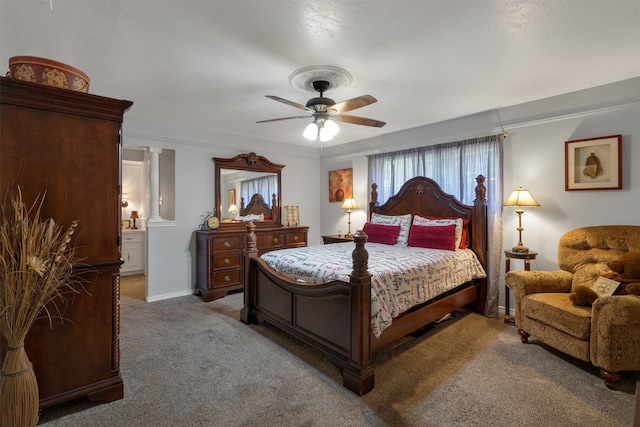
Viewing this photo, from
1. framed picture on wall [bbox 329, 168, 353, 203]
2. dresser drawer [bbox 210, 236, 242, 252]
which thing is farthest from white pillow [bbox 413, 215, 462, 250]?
dresser drawer [bbox 210, 236, 242, 252]

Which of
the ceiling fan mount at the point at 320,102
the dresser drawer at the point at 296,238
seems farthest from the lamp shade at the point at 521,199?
the dresser drawer at the point at 296,238

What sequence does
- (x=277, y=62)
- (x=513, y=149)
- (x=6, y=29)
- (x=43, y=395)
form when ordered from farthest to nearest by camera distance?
(x=513, y=149) → (x=277, y=62) → (x=6, y=29) → (x=43, y=395)

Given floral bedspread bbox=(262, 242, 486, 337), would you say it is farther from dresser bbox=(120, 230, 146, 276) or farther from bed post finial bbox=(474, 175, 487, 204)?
dresser bbox=(120, 230, 146, 276)

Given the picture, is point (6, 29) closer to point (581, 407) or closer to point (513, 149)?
point (581, 407)

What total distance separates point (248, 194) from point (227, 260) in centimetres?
124

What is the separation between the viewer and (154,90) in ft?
10.0

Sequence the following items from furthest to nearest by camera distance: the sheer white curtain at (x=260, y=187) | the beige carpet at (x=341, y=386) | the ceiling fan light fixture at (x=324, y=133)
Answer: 1. the sheer white curtain at (x=260, y=187)
2. the ceiling fan light fixture at (x=324, y=133)
3. the beige carpet at (x=341, y=386)

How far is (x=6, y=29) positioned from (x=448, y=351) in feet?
13.5

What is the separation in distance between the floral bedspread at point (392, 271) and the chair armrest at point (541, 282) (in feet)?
1.90

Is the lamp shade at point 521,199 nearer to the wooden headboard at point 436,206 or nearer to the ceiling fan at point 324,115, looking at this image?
the wooden headboard at point 436,206

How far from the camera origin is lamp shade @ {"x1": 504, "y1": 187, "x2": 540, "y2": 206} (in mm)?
3188

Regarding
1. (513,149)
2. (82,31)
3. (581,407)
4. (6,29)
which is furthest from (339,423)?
(513,149)

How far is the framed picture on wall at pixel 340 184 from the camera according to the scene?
18.4ft

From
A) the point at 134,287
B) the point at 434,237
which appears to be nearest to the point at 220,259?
the point at 134,287
